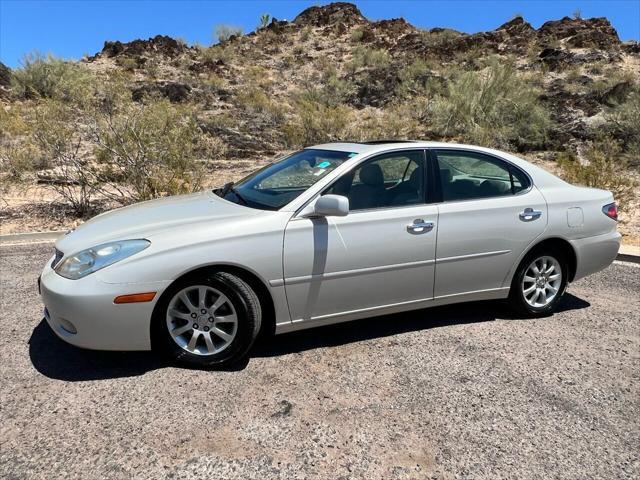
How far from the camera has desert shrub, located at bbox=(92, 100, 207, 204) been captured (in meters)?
9.74

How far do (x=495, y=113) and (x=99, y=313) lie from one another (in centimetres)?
1928

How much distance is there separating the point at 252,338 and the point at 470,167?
244 centimetres

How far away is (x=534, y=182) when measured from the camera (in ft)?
15.9

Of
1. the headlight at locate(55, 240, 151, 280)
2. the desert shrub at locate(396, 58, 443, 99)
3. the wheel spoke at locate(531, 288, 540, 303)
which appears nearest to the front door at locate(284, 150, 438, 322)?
the headlight at locate(55, 240, 151, 280)

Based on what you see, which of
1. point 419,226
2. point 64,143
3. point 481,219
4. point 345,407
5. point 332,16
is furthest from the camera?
point 332,16

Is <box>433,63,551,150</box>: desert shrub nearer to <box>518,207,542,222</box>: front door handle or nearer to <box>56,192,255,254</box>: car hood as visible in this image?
<box>518,207,542,222</box>: front door handle

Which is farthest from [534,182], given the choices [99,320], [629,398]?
[99,320]

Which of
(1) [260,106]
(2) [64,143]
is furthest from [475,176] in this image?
(1) [260,106]

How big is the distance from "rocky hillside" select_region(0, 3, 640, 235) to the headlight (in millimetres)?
6518

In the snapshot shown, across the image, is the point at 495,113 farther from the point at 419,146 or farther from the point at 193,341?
the point at 193,341

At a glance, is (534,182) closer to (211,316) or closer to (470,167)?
(470,167)

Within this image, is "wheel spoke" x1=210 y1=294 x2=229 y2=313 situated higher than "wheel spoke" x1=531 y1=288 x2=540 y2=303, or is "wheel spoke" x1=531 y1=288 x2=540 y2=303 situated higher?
"wheel spoke" x1=210 y1=294 x2=229 y2=313

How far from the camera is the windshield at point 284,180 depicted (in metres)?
4.14

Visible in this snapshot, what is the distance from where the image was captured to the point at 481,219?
4.46 m
